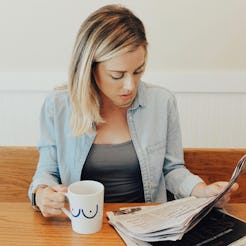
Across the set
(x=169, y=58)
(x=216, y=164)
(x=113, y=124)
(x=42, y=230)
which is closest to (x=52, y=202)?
(x=42, y=230)

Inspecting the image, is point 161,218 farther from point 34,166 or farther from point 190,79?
point 190,79

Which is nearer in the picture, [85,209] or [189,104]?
[85,209]

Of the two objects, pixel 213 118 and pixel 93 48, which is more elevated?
pixel 93 48

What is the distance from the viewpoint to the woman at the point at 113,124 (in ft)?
3.76

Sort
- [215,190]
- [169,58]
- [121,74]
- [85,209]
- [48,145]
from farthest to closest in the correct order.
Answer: [169,58] < [48,145] < [121,74] < [215,190] < [85,209]

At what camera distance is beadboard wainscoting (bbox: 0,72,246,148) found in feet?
6.53

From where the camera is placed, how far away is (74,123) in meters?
1.23

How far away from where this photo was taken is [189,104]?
204cm

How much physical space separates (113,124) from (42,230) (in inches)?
18.5

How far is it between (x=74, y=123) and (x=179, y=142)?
0.36m

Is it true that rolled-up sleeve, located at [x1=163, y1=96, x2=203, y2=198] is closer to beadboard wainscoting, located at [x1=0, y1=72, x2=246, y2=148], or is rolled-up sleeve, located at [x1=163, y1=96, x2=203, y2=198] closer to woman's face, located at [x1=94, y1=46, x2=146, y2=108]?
woman's face, located at [x1=94, y1=46, x2=146, y2=108]

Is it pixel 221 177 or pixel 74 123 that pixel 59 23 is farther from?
pixel 221 177

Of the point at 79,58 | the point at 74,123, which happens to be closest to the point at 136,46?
the point at 79,58

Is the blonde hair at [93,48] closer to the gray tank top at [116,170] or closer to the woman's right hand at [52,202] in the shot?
the gray tank top at [116,170]
